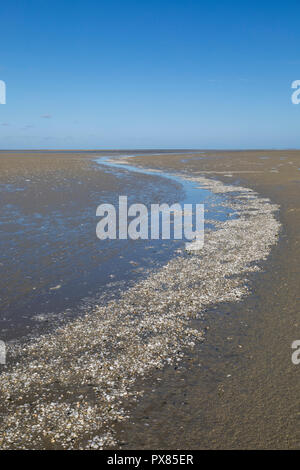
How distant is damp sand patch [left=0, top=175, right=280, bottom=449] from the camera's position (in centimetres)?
673

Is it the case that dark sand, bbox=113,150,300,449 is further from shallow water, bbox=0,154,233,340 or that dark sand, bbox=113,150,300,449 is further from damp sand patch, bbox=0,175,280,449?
shallow water, bbox=0,154,233,340

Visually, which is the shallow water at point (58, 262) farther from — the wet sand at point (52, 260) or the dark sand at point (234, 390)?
the dark sand at point (234, 390)

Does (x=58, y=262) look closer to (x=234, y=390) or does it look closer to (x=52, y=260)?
(x=52, y=260)

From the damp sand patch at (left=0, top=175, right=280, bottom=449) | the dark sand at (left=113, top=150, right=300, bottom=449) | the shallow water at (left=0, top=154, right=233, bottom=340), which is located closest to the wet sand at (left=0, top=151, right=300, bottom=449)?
the dark sand at (left=113, top=150, right=300, bottom=449)

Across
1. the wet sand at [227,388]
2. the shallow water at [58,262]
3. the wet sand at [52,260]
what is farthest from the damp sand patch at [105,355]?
the wet sand at [52,260]

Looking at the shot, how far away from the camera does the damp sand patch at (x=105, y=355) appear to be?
6.73 m

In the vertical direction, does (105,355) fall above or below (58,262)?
below

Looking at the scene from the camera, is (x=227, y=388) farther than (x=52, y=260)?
No

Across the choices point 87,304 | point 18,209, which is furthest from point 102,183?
point 87,304

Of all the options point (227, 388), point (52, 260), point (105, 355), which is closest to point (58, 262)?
point (52, 260)

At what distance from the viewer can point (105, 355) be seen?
358 inches

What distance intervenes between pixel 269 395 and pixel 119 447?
3.78 metres

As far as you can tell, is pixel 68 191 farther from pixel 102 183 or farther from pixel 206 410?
pixel 206 410

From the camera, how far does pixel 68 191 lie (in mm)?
37625
